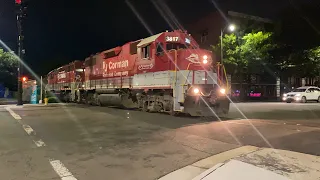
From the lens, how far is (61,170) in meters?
6.92

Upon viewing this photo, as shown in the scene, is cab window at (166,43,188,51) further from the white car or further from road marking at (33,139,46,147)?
the white car

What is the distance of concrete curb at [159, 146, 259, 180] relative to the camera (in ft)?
21.0

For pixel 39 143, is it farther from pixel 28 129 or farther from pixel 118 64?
pixel 118 64

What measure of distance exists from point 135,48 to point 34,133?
9.12 meters

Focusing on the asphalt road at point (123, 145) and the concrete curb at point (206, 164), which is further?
the asphalt road at point (123, 145)

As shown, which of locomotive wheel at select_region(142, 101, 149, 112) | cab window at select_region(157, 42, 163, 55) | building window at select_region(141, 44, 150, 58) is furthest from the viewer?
locomotive wheel at select_region(142, 101, 149, 112)

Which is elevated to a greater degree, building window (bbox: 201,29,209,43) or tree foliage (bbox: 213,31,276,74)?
building window (bbox: 201,29,209,43)

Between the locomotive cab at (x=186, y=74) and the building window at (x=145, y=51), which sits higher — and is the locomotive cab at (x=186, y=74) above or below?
below

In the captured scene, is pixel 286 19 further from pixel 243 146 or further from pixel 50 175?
pixel 50 175

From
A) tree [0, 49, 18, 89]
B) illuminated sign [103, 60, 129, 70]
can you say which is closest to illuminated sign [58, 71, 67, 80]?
illuminated sign [103, 60, 129, 70]

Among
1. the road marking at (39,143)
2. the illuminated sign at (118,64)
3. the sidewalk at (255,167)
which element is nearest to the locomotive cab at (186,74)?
the illuminated sign at (118,64)

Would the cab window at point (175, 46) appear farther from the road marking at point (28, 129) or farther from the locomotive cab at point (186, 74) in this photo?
the road marking at point (28, 129)

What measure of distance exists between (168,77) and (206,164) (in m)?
9.24

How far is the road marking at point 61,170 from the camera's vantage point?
21.1 feet
